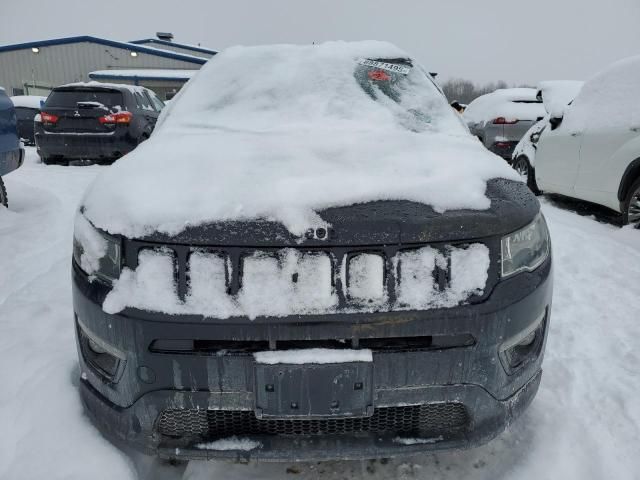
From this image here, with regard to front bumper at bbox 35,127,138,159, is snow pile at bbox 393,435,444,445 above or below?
above

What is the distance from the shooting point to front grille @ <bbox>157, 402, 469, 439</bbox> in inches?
58.3

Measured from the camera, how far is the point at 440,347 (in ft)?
4.55

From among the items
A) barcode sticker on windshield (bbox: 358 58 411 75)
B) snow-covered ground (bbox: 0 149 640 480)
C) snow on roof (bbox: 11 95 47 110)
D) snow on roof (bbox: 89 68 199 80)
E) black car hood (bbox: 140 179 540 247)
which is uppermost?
barcode sticker on windshield (bbox: 358 58 411 75)

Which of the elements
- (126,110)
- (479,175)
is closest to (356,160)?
(479,175)

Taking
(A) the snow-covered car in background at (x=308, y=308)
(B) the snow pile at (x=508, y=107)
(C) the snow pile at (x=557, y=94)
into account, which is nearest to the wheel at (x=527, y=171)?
(C) the snow pile at (x=557, y=94)

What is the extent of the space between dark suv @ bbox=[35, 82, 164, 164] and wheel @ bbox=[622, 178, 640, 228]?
23.6 ft

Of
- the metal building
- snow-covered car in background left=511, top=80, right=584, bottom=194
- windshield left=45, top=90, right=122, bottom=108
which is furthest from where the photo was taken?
the metal building

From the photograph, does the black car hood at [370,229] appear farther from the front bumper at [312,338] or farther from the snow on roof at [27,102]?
the snow on roof at [27,102]

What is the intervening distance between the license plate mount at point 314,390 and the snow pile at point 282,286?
0.16 metres

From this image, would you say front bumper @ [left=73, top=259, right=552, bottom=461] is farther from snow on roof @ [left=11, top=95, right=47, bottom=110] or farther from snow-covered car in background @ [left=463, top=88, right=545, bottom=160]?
snow on roof @ [left=11, top=95, right=47, bottom=110]

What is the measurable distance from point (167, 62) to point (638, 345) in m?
31.2

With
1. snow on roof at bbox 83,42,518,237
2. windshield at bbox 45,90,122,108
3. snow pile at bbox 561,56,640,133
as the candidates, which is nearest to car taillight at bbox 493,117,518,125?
snow pile at bbox 561,56,640,133

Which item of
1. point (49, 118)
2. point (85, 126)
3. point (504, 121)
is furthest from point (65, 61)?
point (504, 121)

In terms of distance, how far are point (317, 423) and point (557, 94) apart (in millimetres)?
7059
